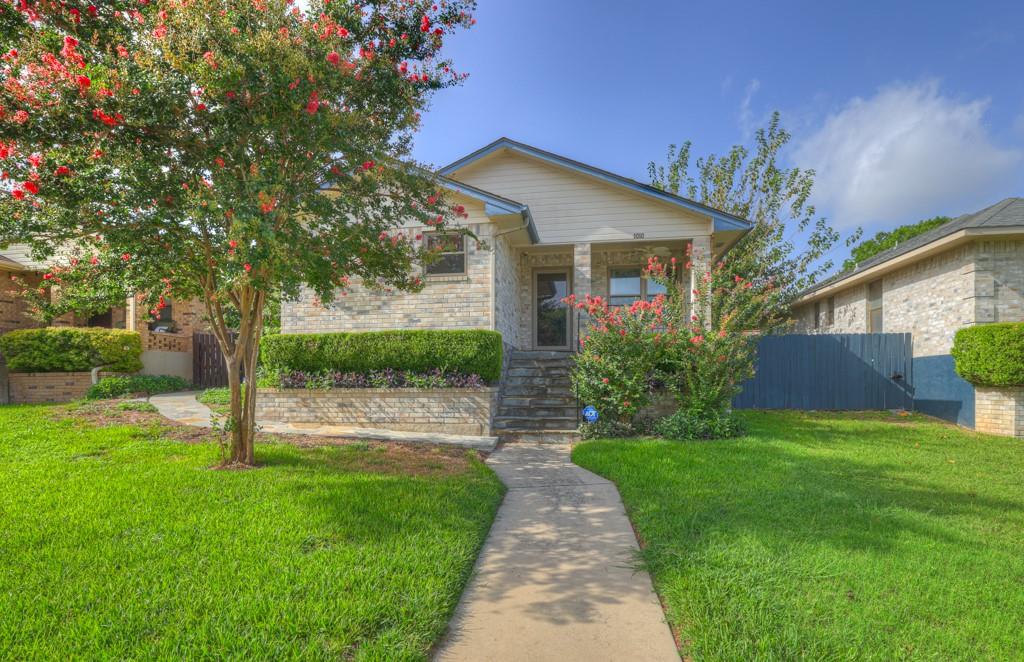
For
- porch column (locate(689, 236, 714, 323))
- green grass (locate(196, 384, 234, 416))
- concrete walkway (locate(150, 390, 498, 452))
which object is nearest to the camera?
concrete walkway (locate(150, 390, 498, 452))

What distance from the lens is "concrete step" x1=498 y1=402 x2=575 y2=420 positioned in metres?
8.71

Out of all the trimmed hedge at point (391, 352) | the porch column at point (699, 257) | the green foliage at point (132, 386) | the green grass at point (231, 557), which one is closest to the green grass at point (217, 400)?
the trimmed hedge at point (391, 352)

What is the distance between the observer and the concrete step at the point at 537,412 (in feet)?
28.6

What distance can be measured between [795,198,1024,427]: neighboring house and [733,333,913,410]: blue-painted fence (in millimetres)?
402

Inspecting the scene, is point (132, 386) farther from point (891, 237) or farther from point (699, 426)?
point (891, 237)

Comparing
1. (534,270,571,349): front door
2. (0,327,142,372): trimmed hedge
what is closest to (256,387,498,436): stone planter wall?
(534,270,571,349): front door

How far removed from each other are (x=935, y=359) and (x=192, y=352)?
20.8 metres

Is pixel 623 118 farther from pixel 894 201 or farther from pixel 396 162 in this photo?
pixel 894 201

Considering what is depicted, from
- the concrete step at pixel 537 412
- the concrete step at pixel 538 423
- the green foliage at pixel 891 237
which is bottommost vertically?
the concrete step at pixel 538 423

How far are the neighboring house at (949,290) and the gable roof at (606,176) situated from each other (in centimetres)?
405

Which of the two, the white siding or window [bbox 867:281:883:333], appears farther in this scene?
window [bbox 867:281:883:333]

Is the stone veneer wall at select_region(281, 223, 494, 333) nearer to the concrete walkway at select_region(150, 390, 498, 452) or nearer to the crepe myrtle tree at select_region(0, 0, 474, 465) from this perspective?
the concrete walkway at select_region(150, 390, 498, 452)

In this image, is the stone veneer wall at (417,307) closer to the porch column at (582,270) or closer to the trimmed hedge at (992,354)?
the porch column at (582,270)

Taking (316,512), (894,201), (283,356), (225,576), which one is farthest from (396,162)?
(894,201)
